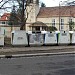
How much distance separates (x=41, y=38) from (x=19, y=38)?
2291 millimetres

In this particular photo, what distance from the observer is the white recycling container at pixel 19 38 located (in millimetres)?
26422

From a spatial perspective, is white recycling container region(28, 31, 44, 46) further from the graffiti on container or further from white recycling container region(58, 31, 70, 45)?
white recycling container region(58, 31, 70, 45)

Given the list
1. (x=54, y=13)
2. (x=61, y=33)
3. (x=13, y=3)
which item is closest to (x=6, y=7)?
(x=13, y=3)

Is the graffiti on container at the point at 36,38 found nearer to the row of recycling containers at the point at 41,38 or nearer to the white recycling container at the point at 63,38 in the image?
the row of recycling containers at the point at 41,38

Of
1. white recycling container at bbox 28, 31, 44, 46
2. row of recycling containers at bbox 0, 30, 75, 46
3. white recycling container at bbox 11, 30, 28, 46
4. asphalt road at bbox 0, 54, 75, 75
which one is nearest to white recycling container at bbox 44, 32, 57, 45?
row of recycling containers at bbox 0, 30, 75, 46

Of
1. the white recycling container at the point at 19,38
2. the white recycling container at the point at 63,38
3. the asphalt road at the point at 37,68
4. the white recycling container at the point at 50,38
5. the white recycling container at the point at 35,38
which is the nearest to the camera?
the asphalt road at the point at 37,68

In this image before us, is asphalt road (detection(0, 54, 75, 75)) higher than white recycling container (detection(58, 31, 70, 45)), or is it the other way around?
white recycling container (detection(58, 31, 70, 45))

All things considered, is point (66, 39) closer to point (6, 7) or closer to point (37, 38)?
point (37, 38)

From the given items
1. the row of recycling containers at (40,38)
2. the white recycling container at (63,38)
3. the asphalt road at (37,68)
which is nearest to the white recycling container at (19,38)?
the row of recycling containers at (40,38)

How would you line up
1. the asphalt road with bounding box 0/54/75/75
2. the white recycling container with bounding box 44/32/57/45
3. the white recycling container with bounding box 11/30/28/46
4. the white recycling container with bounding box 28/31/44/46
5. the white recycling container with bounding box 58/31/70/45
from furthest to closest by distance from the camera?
the white recycling container with bounding box 58/31/70/45 < the white recycling container with bounding box 44/32/57/45 < the white recycling container with bounding box 28/31/44/46 < the white recycling container with bounding box 11/30/28/46 < the asphalt road with bounding box 0/54/75/75

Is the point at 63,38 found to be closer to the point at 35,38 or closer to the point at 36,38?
the point at 36,38

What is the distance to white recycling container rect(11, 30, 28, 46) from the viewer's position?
2642 cm

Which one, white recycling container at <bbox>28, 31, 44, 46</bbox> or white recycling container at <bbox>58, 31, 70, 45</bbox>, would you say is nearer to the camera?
white recycling container at <bbox>28, 31, 44, 46</bbox>

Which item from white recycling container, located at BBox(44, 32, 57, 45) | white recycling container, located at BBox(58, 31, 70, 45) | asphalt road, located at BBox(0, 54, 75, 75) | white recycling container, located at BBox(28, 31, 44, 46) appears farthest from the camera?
white recycling container, located at BBox(58, 31, 70, 45)
